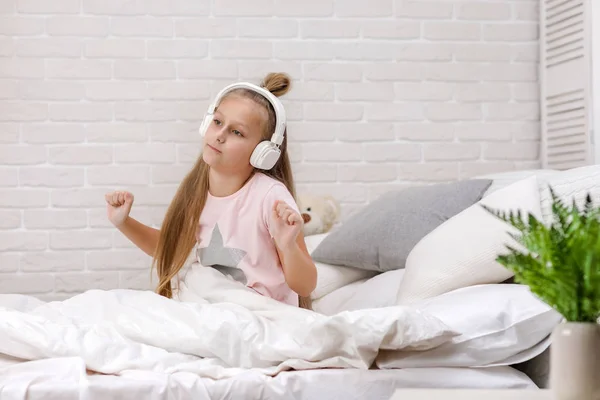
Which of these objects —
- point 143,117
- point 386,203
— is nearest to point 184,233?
point 386,203

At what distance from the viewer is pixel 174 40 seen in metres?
3.58

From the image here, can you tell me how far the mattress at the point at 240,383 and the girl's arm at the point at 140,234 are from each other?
95cm

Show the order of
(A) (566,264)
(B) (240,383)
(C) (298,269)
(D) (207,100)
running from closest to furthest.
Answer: (A) (566,264)
(B) (240,383)
(C) (298,269)
(D) (207,100)

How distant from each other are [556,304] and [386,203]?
1.71 meters

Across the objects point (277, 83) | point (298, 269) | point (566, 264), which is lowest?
point (298, 269)

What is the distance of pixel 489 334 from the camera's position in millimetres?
1717

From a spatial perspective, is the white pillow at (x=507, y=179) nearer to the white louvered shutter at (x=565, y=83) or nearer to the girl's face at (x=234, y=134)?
the white louvered shutter at (x=565, y=83)

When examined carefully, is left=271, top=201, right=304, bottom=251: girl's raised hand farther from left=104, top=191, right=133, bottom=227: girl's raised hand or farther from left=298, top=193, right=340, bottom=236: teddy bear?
left=298, top=193, right=340, bottom=236: teddy bear

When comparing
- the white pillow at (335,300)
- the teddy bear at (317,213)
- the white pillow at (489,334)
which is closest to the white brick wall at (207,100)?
the teddy bear at (317,213)

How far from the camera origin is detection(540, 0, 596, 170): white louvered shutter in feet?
10.4

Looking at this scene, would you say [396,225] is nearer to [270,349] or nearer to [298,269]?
[298,269]

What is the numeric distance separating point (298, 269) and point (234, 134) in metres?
0.45

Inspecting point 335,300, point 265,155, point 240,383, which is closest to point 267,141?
point 265,155

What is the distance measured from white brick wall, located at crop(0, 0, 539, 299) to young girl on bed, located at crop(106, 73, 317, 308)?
3.60 ft
